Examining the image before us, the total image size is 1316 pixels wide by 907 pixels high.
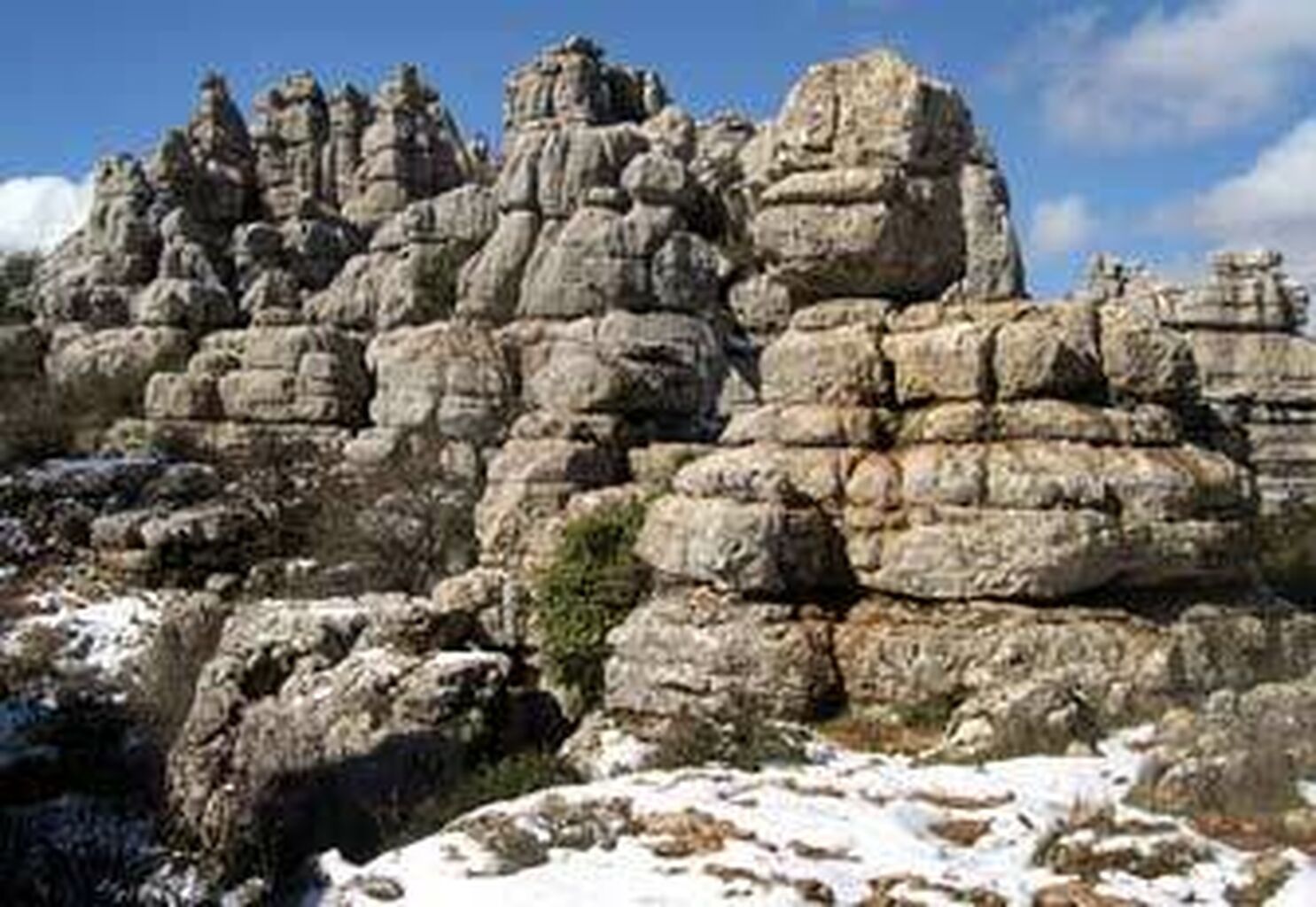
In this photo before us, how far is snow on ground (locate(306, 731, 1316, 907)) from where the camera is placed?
11.0 metres

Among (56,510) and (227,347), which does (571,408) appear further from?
(227,347)

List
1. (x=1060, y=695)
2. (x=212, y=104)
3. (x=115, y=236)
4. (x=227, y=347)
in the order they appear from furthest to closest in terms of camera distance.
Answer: (x=212, y=104)
(x=115, y=236)
(x=227, y=347)
(x=1060, y=695)

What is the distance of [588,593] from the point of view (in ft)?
66.1

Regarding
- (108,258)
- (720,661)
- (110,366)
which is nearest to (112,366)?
(110,366)

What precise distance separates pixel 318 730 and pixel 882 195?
7.60 meters

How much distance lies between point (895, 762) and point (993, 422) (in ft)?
13.1

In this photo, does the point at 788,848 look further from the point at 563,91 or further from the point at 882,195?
the point at 563,91

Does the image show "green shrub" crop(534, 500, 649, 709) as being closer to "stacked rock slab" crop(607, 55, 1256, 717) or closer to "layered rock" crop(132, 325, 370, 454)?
"stacked rock slab" crop(607, 55, 1256, 717)

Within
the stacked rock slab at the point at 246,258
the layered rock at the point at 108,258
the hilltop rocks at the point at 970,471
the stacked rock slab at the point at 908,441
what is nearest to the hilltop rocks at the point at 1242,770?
the hilltop rocks at the point at 970,471

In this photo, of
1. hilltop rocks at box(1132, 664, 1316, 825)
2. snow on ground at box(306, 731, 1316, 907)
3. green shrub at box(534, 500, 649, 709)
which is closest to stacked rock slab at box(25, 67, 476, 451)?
green shrub at box(534, 500, 649, 709)

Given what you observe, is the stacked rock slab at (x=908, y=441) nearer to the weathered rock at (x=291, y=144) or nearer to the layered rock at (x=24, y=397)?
the layered rock at (x=24, y=397)

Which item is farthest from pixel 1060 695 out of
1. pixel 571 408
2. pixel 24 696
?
pixel 24 696

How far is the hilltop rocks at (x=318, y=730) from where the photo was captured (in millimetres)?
16203

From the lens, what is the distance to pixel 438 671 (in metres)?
17.4
